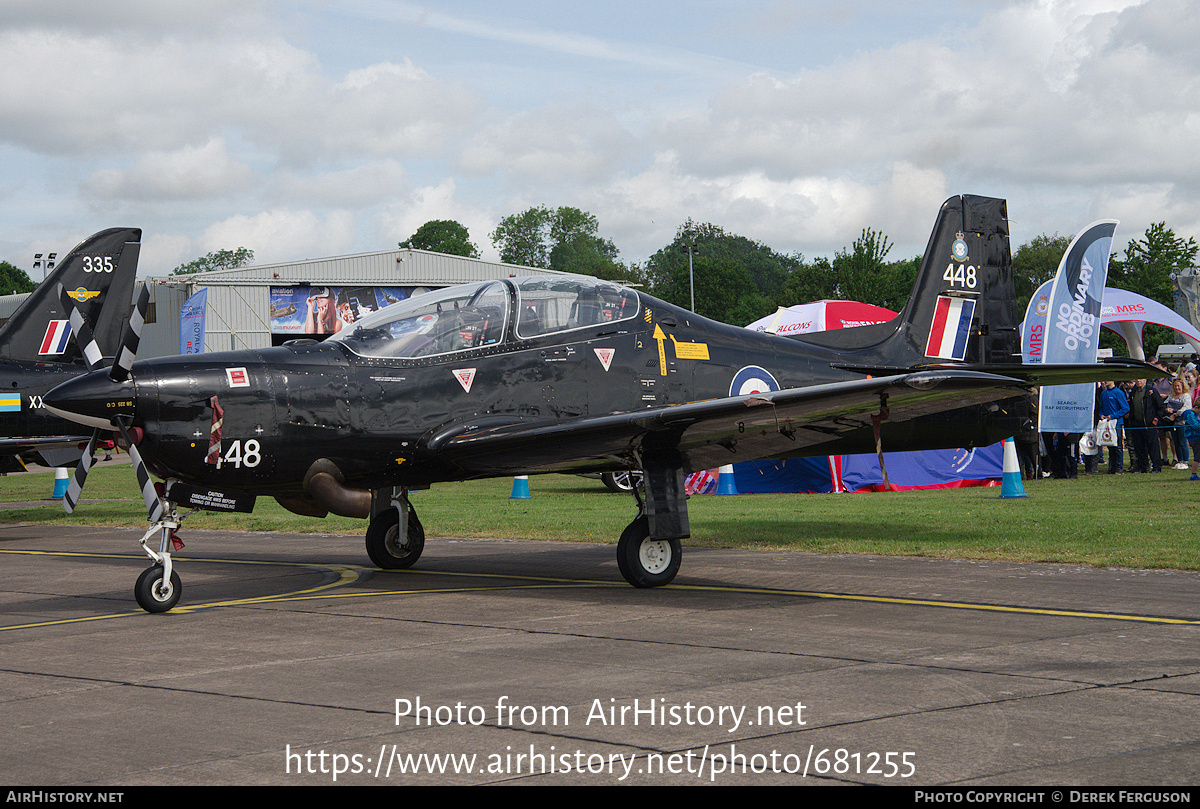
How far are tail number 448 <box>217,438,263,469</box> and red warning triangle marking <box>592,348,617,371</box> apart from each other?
3.35 metres

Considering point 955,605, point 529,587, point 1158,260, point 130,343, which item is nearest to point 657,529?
point 529,587

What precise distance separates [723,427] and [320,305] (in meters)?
51.7

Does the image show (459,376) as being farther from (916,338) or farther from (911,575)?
(916,338)

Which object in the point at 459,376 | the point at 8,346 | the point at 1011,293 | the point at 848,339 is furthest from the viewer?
the point at 8,346

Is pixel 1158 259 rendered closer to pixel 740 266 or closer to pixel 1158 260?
pixel 1158 260

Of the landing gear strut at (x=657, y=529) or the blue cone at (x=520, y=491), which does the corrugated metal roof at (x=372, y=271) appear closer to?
the blue cone at (x=520, y=491)

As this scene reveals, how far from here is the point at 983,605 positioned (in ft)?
27.9

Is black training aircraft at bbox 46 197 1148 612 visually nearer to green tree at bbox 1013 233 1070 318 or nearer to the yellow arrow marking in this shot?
the yellow arrow marking

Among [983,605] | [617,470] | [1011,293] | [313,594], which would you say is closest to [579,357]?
[617,470]

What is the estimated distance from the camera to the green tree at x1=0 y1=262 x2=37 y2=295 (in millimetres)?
135750

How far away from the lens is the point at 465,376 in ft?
32.8

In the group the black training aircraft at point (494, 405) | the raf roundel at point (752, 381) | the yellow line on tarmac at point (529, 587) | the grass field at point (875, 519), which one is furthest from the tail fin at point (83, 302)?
the raf roundel at point (752, 381)

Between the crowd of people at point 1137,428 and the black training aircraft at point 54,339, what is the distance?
17859 mm
